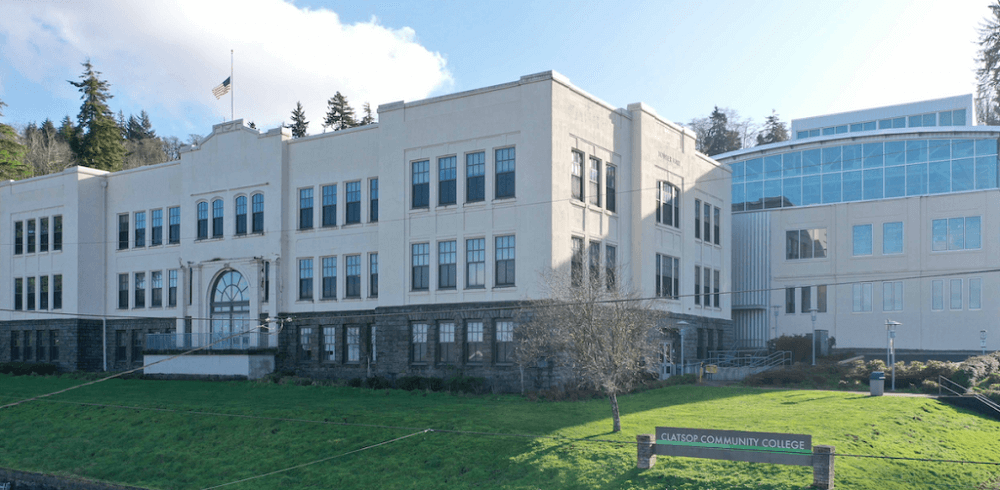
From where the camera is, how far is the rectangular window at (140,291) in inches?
2040

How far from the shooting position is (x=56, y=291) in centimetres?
5466

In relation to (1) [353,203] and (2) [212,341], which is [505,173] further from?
(2) [212,341]

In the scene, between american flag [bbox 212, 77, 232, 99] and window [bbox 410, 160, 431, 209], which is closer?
window [bbox 410, 160, 431, 209]

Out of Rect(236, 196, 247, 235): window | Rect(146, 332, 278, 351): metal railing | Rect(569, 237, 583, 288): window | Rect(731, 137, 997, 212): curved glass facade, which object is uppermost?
Rect(731, 137, 997, 212): curved glass facade

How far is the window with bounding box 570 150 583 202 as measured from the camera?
3703 centimetres

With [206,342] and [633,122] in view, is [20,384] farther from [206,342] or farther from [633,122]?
[633,122]

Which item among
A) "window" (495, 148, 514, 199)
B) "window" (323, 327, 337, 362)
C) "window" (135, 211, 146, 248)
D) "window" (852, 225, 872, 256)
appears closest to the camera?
"window" (495, 148, 514, 199)

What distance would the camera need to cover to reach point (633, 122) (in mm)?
41469

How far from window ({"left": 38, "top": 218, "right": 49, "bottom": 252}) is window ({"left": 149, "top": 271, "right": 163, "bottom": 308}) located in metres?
9.67

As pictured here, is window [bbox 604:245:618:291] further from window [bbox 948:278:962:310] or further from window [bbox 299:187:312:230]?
window [bbox 948:278:962:310]

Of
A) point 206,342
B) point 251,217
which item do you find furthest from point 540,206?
point 206,342

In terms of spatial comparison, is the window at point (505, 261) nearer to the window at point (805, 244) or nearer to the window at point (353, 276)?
the window at point (353, 276)

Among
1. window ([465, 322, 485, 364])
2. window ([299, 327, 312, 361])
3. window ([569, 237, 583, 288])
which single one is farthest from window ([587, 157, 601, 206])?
window ([299, 327, 312, 361])

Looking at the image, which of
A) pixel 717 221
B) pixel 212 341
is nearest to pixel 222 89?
pixel 212 341
